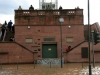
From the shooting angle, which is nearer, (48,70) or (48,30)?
(48,70)

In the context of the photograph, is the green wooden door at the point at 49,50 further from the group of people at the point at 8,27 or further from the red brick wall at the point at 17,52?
the group of people at the point at 8,27

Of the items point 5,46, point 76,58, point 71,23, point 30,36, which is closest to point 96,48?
point 76,58

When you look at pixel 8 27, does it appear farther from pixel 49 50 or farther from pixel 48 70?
pixel 48 70

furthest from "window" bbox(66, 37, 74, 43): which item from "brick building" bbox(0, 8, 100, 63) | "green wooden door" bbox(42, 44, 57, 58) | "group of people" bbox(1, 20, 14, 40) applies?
"group of people" bbox(1, 20, 14, 40)

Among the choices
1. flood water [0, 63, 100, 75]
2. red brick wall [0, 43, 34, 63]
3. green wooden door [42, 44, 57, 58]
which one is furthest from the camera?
green wooden door [42, 44, 57, 58]

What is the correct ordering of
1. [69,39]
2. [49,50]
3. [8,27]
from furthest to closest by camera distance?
1. [8,27]
2. [49,50]
3. [69,39]

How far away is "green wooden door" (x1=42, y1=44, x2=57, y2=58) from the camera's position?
47.2m

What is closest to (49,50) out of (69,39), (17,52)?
(69,39)

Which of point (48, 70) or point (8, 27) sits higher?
point (8, 27)

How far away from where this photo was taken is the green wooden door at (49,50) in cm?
4716

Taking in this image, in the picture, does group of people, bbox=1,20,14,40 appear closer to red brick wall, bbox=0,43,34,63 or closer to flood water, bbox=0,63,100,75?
red brick wall, bbox=0,43,34,63

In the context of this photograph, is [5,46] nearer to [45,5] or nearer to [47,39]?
[47,39]

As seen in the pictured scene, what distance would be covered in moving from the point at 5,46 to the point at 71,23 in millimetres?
11719

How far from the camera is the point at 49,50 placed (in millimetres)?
47375
